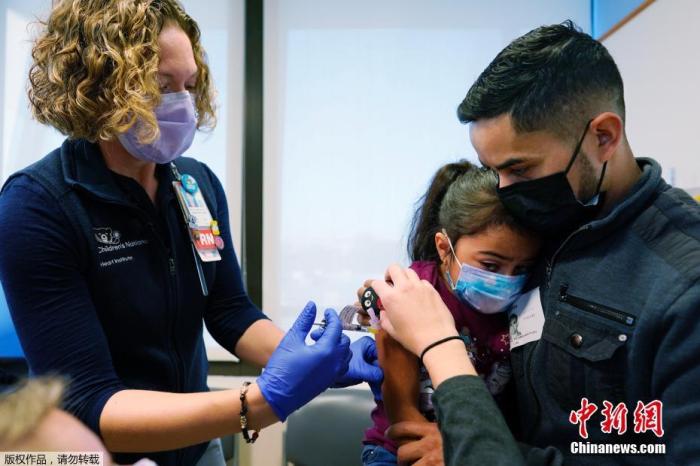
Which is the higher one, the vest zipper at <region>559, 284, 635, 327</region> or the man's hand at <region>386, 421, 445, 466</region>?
the vest zipper at <region>559, 284, 635, 327</region>

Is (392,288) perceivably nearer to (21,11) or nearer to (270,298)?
(21,11)

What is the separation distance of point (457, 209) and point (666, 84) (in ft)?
3.81

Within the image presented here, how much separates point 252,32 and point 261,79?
0.27m

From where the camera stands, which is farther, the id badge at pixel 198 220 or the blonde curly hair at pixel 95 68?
the id badge at pixel 198 220

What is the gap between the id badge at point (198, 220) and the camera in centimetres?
116

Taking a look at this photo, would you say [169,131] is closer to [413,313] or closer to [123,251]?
[123,251]

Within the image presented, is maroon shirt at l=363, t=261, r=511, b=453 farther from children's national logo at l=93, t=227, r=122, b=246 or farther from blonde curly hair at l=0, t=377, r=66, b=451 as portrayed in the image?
blonde curly hair at l=0, t=377, r=66, b=451

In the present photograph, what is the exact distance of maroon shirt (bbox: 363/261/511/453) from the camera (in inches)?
45.6

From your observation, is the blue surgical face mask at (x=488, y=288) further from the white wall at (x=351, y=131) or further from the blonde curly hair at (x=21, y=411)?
the white wall at (x=351, y=131)

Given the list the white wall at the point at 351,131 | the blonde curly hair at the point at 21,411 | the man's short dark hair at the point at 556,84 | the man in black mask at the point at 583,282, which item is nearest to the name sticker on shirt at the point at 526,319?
the man in black mask at the point at 583,282

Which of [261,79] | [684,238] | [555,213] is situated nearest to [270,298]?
[261,79]

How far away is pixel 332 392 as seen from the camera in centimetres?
222

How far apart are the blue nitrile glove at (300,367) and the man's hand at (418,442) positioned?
0.61ft

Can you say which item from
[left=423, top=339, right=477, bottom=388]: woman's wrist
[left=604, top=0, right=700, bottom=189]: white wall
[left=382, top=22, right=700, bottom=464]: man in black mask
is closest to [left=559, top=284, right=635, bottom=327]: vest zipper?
[left=382, top=22, right=700, bottom=464]: man in black mask
